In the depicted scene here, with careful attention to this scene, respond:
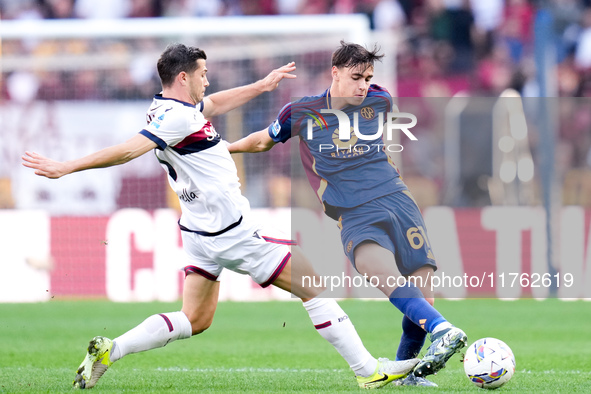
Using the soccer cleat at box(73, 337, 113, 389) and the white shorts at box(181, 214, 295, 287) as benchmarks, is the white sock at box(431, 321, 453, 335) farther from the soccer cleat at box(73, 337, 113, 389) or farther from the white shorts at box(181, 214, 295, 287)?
the soccer cleat at box(73, 337, 113, 389)

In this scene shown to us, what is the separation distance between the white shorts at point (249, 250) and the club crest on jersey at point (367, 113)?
42.7 inches

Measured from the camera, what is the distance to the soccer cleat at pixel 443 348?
201 inches

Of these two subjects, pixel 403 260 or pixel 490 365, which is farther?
pixel 403 260

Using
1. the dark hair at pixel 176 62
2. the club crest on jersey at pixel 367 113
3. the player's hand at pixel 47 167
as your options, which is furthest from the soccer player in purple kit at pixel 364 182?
the player's hand at pixel 47 167

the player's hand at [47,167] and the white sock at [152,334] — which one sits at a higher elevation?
the player's hand at [47,167]

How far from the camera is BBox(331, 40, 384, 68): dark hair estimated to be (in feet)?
19.5

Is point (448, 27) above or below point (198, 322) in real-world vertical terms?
above

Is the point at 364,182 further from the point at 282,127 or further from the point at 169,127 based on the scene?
the point at 169,127

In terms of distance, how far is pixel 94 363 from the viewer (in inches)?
225

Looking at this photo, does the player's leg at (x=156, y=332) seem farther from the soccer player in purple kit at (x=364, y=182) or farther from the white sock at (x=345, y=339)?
the soccer player in purple kit at (x=364, y=182)

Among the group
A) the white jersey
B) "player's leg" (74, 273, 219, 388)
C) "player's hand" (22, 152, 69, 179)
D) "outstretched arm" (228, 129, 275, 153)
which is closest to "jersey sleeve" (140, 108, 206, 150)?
the white jersey

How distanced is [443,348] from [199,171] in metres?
1.79

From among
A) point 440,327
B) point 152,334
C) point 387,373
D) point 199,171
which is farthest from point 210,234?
point 440,327

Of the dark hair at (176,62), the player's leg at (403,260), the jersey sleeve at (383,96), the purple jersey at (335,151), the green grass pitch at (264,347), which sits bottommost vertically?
the green grass pitch at (264,347)
